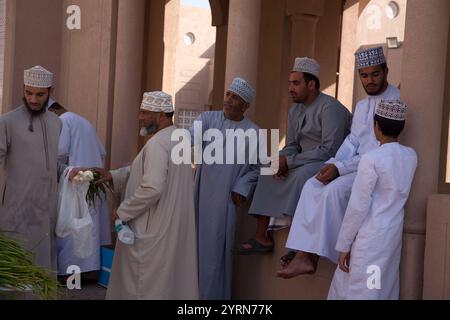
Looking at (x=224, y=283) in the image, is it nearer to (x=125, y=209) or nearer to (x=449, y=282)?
(x=125, y=209)

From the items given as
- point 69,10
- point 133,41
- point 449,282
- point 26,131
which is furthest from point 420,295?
point 69,10

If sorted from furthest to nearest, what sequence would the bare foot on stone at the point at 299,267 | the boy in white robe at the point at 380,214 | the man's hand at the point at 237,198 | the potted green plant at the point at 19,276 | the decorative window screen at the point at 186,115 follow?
the decorative window screen at the point at 186,115 < the man's hand at the point at 237,198 < the bare foot on stone at the point at 299,267 < the boy in white robe at the point at 380,214 < the potted green plant at the point at 19,276

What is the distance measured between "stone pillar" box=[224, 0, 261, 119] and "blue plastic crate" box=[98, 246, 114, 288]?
2030 mm

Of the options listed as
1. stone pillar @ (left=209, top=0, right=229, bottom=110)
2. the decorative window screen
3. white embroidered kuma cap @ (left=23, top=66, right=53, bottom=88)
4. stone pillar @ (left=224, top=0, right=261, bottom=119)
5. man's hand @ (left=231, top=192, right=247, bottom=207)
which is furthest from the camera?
the decorative window screen

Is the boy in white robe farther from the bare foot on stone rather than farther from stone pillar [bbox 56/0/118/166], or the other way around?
stone pillar [bbox 56/0/118/166]

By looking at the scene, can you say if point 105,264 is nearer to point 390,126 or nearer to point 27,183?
point 27,183

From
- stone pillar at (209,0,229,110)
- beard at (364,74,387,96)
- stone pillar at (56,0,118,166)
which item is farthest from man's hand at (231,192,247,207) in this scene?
stone pillar at (209,0,229,110)

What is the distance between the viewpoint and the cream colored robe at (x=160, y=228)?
6.00 m

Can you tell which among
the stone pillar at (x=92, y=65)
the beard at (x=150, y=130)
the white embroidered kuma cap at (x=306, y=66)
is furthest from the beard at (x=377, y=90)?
the stone pillar at (x=92, y=65)

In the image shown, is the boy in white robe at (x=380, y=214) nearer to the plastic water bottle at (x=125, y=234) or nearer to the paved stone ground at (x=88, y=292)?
the plastic water bottle at (x=125, y=234)

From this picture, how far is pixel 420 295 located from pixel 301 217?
1039 millimetres

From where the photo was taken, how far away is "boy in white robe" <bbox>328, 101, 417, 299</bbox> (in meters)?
5.35

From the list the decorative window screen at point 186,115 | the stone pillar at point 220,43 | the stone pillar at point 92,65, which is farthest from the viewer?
the decorative window screen at point 186,115

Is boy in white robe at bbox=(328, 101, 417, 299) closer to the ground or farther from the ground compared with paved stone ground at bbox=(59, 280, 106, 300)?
farther from the ground
